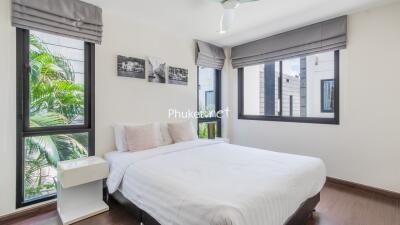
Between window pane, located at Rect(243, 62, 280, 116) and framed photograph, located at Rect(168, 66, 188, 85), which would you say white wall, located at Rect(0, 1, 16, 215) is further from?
window pane, located at Rect(243, 62, 280, 116)

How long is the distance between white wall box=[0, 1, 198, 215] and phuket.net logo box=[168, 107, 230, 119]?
91mm

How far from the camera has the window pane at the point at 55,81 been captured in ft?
7.43

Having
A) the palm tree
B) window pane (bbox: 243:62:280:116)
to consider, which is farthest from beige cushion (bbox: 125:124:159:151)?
window pane (bbox: 243:62:280:116)

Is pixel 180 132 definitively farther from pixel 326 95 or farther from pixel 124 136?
pixel 326 95

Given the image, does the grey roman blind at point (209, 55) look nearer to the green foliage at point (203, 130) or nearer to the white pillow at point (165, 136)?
the green foliage at point (203, 130)

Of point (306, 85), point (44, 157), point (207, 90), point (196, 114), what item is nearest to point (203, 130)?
point (196, 114)

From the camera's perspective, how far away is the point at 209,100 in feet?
14.2

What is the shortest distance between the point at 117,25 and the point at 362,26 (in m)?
3.27

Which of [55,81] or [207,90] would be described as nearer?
[55,81]

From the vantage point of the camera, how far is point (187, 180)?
1.63 meters

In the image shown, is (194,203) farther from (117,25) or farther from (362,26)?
(362,26)

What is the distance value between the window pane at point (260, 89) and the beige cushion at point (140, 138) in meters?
2.29

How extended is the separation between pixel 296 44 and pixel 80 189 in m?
3.59

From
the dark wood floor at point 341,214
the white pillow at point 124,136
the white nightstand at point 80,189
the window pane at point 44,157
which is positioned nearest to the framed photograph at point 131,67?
the white pillow at point 124,136
